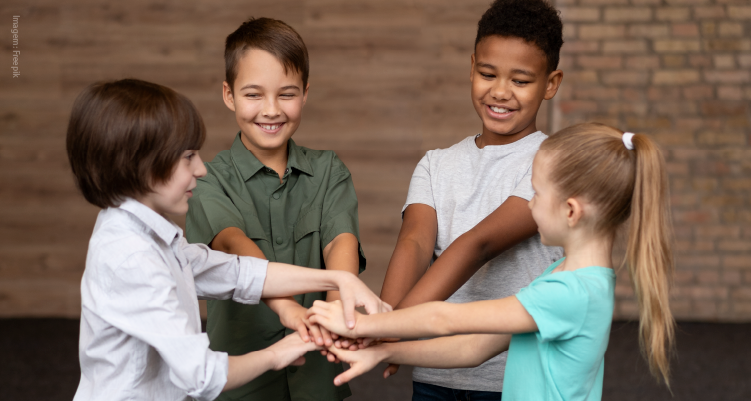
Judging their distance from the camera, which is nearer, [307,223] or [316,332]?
[316,332]

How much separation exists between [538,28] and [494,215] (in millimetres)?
448

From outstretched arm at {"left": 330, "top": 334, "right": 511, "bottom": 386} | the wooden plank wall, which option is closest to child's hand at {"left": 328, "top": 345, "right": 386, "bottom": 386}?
outstretched arm at {"left": 330, "top": 334, "right": 511, "bottom": 386}

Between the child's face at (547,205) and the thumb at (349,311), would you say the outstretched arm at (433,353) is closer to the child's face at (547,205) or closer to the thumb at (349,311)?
the thumb at (349,311)

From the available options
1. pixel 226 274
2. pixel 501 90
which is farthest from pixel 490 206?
pixel 226 274

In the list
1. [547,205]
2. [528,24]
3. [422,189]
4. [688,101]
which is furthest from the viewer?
[688,101]

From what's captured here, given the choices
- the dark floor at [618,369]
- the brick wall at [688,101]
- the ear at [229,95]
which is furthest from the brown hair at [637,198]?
the brick wall at [688,101]

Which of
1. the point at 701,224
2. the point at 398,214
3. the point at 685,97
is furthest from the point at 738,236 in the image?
the point at 398,214

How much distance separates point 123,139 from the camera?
1.05 metres

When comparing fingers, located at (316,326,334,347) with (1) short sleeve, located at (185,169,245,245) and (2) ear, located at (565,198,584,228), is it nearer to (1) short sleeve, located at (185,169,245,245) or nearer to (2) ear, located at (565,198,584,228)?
(1) short sleeve, located at (185,169,245,245)

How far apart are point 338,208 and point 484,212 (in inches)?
13.8

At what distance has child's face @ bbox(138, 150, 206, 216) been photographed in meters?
1.10

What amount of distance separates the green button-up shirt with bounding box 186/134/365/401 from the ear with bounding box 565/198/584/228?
Result: 57 centimetres

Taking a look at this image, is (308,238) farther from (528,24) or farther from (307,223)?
(528,24)

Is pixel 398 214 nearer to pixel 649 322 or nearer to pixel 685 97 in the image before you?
pixel 685 97
